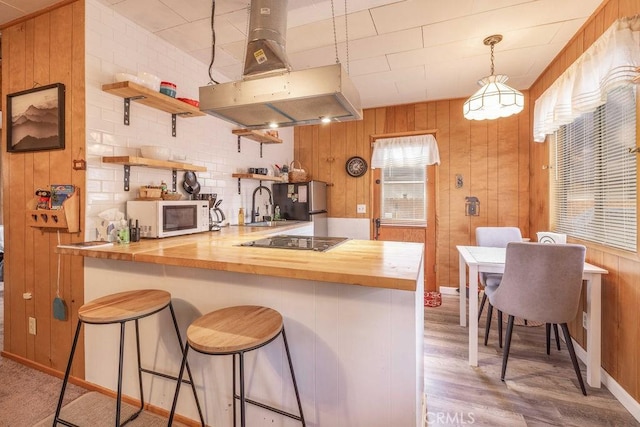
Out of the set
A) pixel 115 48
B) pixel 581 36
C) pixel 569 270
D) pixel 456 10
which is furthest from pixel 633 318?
pixel 115 48

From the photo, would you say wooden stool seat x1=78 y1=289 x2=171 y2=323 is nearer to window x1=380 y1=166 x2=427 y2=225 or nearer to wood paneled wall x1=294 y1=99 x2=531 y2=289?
wood paneled wall x1=294 y1=99 x2=531 y2=289

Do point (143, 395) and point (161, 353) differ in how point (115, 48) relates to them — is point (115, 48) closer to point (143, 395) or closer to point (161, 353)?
point (161, 353)

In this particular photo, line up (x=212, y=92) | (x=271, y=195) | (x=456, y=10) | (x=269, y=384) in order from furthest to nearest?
1. (x=271, y=195)
2. (x=456, y=10)
3. (x=212, y=92)
4. (x=269, y=384)

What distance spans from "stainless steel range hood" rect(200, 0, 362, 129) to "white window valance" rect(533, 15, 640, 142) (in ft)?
4.85

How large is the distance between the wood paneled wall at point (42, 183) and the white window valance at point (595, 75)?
3.24 metres

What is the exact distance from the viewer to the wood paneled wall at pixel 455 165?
3.69 m

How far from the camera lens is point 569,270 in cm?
192

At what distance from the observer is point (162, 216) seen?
2.13 metres

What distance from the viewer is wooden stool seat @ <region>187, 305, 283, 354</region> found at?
1.11 m

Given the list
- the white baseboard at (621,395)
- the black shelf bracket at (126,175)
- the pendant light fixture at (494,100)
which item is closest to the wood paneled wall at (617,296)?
the white baseboard at (621,395)

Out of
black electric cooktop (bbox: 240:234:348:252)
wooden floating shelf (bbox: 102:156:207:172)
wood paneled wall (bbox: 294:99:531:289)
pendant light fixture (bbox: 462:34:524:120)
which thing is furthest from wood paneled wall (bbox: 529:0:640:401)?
wooden floating shelf (bbox: 102:156:207:172)

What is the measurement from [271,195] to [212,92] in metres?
2.39

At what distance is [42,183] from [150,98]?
38.3 inches

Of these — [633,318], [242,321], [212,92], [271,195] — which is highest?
[212,92]
